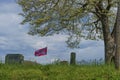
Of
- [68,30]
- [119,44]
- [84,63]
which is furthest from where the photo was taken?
[68,30]

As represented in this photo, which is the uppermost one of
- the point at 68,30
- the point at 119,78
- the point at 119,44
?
the point at 68,30

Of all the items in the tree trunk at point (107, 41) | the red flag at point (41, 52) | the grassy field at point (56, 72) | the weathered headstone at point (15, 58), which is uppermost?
the tree trunk at point (107, 41)

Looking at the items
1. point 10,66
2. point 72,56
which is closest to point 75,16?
point 72,56

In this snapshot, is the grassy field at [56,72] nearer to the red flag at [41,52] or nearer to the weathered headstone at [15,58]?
the red flag at [41,52]

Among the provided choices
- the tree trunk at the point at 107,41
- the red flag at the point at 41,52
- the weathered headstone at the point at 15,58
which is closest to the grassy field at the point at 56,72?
the red flag at the point at 41,52

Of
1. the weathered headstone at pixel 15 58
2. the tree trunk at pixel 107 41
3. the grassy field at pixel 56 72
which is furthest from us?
the tree trunk at pixel 107 41

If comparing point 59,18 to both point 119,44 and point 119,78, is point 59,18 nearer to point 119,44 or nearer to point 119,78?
point 119,44

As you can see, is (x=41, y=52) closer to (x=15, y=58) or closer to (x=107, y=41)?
(x=15, y=58)

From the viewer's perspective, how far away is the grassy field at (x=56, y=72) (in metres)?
16.0

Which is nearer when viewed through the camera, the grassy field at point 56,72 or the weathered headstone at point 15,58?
the grassy field at point 56,72

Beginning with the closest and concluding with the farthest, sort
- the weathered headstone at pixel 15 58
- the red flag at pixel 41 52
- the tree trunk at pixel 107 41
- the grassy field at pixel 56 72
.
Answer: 1. the grassy field at pixel 56 72
2. the red flag at pixel 41 52
3. the weathered headstone at pixel 15 58
4. the tree trunk at pixel 107 41

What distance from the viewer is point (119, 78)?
619 inches

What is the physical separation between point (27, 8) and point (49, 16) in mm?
2160

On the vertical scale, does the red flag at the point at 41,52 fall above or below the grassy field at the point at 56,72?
above
